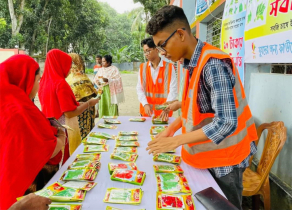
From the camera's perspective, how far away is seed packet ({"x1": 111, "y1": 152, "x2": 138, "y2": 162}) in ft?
5.19

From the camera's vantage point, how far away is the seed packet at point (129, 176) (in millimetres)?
1270

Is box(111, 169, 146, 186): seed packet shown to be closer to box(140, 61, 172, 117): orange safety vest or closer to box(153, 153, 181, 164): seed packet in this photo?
box(153, 153, 181, 164): seed packet

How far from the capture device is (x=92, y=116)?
3295 mm

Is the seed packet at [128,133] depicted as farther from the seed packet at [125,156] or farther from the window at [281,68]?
the window at [281,68]

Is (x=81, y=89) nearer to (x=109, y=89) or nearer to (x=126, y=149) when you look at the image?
(x=126, y=149)

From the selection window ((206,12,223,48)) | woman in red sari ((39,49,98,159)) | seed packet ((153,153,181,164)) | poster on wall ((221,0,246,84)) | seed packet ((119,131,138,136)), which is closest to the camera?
seed packet ((153,153,181,164))

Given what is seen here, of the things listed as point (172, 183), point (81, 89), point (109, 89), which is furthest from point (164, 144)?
point (109, 89)

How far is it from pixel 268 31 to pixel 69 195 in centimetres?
188

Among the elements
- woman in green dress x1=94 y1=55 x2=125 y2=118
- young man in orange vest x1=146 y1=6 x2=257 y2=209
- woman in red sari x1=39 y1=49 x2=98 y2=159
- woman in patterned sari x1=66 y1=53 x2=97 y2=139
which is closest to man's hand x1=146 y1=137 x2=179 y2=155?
young man in orange vest x1=146 y1=6 x2=257 y2=209

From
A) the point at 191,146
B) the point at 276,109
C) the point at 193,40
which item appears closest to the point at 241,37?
the point at 276,109

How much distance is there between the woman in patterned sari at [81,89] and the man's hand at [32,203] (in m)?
2.16

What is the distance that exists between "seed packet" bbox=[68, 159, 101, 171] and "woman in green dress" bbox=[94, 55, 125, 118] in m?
3.39

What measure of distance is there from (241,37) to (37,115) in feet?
7.02

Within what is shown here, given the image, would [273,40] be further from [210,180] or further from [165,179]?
[165,179]
